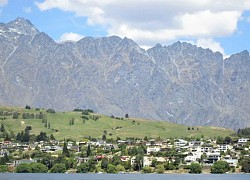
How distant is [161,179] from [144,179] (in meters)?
4.95

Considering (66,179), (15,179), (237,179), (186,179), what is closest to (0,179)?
(15,179)

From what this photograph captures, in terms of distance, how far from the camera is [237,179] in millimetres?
165250

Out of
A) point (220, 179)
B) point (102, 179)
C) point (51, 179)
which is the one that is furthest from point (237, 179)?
point (51, 179)

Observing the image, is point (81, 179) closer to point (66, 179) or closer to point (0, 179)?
point (66, 179)

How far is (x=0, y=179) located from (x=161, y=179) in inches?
1686

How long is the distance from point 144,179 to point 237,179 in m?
25.0

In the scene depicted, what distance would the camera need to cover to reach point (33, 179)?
16562 cm

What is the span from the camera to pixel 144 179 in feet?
557

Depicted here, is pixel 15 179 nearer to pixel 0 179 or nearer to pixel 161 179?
pixel 0 179

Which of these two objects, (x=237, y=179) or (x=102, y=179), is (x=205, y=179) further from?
(x=102, y=179)

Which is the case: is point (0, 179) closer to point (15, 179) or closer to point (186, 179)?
point (15, 179)

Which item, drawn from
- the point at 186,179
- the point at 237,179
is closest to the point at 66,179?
the point at 186,179

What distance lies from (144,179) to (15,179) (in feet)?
114

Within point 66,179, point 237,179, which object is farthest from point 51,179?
point 237,179
